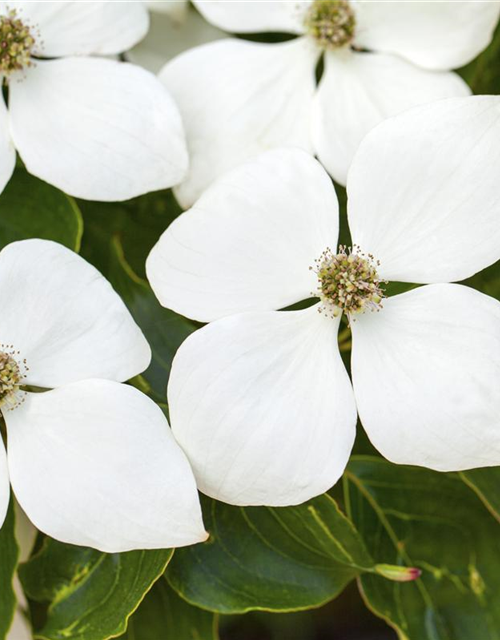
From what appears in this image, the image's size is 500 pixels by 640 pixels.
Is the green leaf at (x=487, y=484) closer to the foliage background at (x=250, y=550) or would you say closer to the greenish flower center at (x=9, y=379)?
the foliage background at (x=250, y=550)

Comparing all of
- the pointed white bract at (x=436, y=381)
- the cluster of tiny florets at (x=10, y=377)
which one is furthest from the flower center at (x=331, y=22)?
the cluster of tiny florets at (x=10, y=377)

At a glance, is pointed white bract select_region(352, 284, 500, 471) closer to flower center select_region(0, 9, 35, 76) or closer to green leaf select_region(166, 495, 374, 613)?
green leaf select_region(166, 495, 374, 613)

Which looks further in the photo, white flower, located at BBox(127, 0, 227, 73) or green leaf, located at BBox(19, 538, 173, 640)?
white flower, located at BBox(127, 0, 227, 73)

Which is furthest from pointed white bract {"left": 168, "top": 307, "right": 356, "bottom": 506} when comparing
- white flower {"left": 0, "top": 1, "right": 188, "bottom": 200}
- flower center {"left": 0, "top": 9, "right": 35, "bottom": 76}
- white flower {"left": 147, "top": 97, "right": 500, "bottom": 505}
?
flower center {"left": 0, "top": 9, "right": 35, "bottom": 76}

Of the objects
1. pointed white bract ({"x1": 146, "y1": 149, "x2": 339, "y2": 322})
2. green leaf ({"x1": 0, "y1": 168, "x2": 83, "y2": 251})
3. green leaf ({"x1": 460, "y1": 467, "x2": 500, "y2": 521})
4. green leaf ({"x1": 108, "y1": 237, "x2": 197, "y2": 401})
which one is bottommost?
green leaf ({"x1": 460, "y1": 467, "x2": 500, "y2": 521})

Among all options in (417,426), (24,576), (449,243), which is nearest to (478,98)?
(449,243)

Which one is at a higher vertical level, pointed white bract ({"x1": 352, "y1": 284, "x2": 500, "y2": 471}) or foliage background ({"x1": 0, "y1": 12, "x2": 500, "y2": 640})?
pointed white bract ({"x1": 352, "y1": 284, "x2": 500, "y2": 471})
